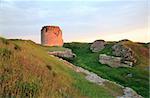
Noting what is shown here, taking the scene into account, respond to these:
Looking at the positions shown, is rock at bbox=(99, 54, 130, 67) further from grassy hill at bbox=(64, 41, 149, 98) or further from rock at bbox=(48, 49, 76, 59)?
rock at bbox=(48, 49, 76, 59)

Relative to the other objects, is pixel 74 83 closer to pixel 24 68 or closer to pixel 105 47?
pixel 24 68

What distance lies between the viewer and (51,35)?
149ft

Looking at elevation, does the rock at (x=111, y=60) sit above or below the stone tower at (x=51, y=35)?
below

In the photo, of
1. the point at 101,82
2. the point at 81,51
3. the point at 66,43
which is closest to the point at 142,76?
the point at 101,82

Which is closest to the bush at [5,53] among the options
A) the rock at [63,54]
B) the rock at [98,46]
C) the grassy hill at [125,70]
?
the grassy hill at [125,70]

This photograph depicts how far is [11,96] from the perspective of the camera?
37.6 ft

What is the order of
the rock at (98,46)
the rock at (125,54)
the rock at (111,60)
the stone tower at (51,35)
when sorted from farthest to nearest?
the rock at (98,46)
the stone tower at (51,35)
the rock at (125,54)
the rock at (111,60)

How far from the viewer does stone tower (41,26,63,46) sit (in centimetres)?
4534

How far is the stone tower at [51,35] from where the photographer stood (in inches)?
1785

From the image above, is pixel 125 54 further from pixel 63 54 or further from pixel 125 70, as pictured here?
pixel 63 54

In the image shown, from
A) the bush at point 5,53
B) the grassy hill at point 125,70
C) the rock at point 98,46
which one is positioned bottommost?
the grassy hill at point 125,70

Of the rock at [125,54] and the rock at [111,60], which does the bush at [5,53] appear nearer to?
the rock at [111,60]

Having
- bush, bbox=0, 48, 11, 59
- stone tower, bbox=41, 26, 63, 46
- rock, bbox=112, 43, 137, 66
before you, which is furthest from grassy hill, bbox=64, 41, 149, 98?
bush, bbox=0, 48, 11, 59

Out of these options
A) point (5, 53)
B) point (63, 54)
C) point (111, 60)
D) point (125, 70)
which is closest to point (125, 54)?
point (111, 60)
